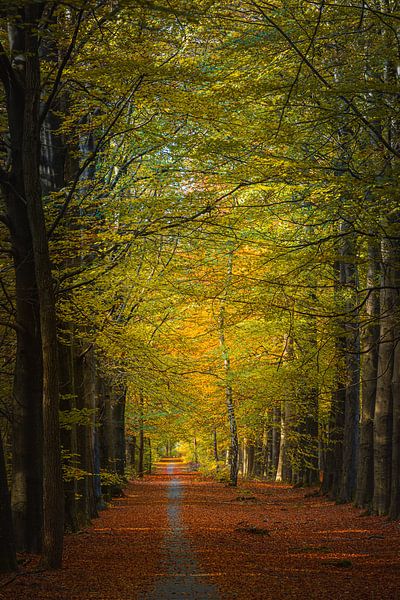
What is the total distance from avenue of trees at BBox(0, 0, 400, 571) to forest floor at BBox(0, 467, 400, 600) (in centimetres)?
86

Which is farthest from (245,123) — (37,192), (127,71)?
(37,192)

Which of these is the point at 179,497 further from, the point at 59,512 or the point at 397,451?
the point at 59,512

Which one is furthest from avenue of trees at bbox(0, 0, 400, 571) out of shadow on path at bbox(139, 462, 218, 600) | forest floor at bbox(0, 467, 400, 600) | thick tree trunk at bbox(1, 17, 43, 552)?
shadow on path at bbox(139, 462, 218, 600)

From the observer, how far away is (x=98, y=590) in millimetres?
8000

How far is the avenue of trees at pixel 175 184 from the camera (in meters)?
8.81

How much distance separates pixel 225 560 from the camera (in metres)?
10.2

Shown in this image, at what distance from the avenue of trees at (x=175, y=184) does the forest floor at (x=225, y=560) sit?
859 millimetres

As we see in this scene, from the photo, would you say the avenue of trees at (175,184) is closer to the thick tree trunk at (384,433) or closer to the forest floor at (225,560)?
the thick tree trunk at (384,433)

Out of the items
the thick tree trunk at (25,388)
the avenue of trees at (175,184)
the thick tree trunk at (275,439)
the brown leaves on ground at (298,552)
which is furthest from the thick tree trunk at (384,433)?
the thick tree trunk at (275,439)

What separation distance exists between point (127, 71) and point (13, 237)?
11.1ft

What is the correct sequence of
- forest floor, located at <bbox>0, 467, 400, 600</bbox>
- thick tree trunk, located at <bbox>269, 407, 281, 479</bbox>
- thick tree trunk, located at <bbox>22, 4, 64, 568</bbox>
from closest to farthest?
forest floor, located at <bbox>0, 467, 400, 600</bbox>, thick tree trunk, located at <bbox>22, 4, 64, 568</bbox>, thick tree trunk, located at <bbox>269, 407, 281, 479</bbox>

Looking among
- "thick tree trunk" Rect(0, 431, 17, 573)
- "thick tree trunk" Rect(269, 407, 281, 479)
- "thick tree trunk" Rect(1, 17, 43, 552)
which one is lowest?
"thick tree trunk" Rect(269, 407, 281, 479)

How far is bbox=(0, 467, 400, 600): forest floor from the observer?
25.5 feet

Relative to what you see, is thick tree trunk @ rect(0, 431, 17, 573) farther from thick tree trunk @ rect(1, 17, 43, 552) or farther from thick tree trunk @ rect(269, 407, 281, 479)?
thick tree trunk @ rect(269, 407, 281, 479)
